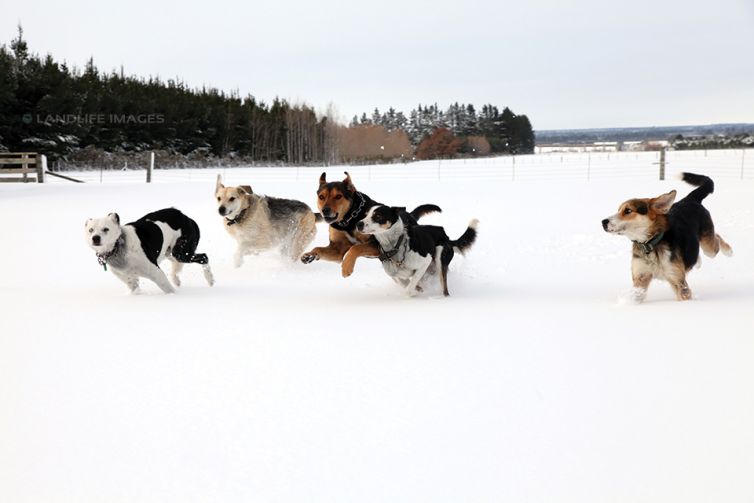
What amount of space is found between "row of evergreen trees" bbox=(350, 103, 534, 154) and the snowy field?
10337 centimetres

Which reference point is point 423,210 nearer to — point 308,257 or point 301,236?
point 308,257

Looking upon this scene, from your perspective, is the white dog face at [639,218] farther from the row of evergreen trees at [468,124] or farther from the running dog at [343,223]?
the row of evergreen trees at [468,124]

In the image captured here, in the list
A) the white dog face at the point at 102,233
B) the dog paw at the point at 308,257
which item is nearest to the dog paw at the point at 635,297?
the dog paw at the point at 308,257

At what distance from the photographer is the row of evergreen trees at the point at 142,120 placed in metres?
35.9

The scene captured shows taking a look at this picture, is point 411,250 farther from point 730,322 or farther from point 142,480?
point 142,480

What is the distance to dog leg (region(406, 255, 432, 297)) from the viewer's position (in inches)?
253


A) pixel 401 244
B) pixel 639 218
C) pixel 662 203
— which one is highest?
pixel 662 203

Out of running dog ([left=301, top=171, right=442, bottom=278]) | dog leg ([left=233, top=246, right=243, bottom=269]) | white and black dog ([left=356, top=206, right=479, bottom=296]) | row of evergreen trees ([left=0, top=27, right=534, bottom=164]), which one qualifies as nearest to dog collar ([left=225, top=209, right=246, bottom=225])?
dog leg ([left=233, top=246, right=243, bottom=269])

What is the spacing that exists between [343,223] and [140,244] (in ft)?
6.73

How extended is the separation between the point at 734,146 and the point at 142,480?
57721mm

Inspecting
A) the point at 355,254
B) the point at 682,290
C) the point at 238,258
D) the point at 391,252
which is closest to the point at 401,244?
the point at 391,252

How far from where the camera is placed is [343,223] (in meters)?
6.70

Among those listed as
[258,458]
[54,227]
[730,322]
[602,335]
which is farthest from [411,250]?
[54,227]

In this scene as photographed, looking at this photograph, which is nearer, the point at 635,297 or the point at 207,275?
the point at 635,297
